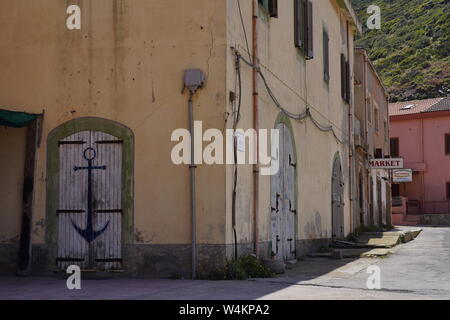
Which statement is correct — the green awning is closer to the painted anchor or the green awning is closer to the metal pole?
the painted anchor

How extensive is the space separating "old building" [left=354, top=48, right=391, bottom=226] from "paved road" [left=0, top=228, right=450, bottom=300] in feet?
39.9

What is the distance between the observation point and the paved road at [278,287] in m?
8.04

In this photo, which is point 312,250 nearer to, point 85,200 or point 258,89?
point 258,89

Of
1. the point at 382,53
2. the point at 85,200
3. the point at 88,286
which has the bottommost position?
the point at 88,286

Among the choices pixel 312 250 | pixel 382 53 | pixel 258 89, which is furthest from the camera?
pixel 382 53

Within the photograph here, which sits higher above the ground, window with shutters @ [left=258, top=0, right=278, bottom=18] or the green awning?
window with shutters @ [left=258, top=0, right=278, bottom=18]

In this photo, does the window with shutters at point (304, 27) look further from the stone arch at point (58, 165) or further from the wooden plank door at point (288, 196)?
the stone arch at point (58, 165)

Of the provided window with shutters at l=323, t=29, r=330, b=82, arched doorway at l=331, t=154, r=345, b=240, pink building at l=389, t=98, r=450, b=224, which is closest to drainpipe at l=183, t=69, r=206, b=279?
window with shutters at l=323, t=29, r=330, b=82

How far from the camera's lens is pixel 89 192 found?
10.7 meters

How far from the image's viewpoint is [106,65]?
35.6 ft

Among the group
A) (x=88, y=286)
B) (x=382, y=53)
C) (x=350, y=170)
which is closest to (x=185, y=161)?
(x=88, y=286)

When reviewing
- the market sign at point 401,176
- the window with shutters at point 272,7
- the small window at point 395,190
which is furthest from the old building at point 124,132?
the small window at point 395,190

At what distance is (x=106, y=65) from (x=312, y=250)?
723 cm

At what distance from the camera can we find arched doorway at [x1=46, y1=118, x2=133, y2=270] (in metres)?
10.6
